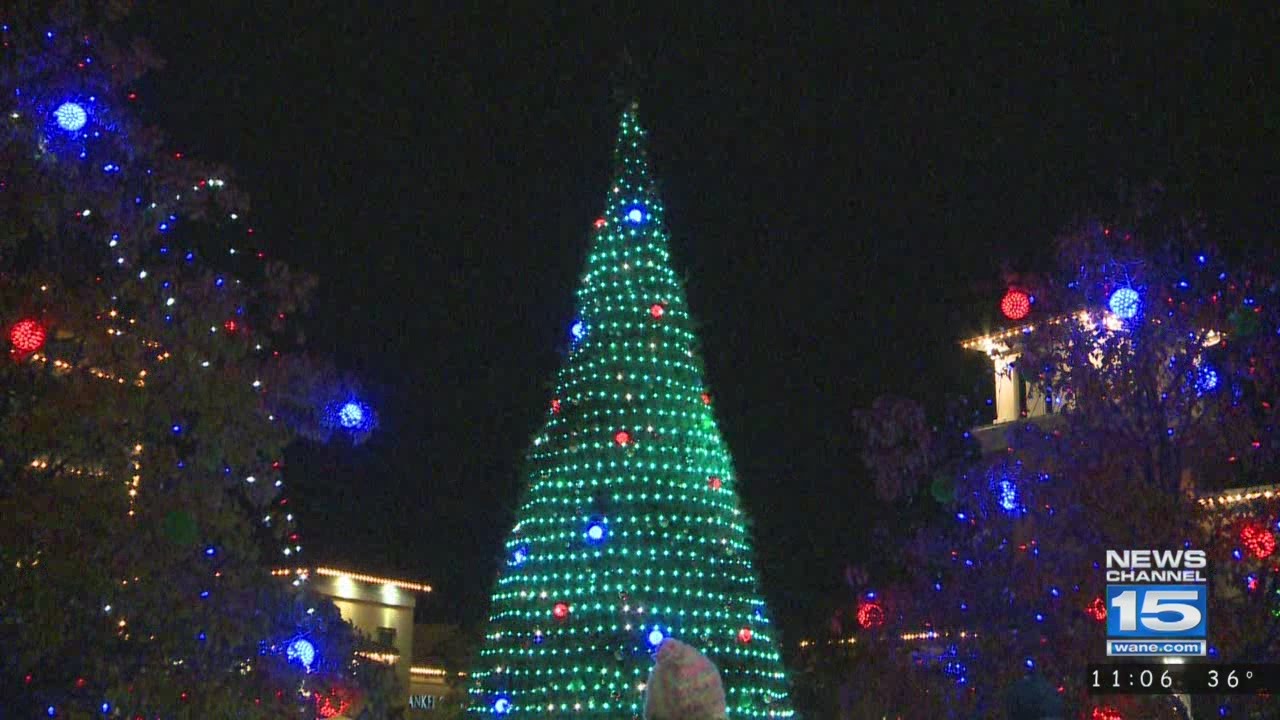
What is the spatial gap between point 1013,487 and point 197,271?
6.67 meters

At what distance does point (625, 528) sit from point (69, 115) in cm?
944

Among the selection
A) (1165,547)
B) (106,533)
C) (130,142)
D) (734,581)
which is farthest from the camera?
(734,581)

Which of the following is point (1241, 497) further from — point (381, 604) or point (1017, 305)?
point (381, 604)

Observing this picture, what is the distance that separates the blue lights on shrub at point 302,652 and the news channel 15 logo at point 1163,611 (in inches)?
220

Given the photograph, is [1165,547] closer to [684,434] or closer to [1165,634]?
[1165,634]

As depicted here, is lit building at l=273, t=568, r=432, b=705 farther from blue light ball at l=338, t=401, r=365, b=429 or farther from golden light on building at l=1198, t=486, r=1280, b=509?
golden light on building at l=1198, t=486, r=1280, b=509

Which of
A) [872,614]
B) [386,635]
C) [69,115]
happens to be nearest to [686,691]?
[69,115]

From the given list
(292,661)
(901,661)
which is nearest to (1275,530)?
(901,661)

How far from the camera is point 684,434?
1753 centimetres

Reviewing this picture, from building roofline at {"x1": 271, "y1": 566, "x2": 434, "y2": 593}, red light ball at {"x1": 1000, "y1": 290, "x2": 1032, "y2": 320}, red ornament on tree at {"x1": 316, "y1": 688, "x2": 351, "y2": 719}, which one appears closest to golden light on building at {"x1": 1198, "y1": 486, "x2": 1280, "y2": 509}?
red light ball at {"x1": 1000, "y1": 290, "x2": 1032, "y2": 320}

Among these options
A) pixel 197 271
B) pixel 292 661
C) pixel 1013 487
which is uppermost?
pixel 197 271

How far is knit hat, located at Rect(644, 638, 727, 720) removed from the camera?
4.06 metres

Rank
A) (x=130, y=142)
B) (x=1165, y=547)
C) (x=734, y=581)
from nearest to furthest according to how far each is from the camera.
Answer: (x=130, y=142) < (x=1165, y=547) < (x=734, y=581)

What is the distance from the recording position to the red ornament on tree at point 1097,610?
35.2 feet
